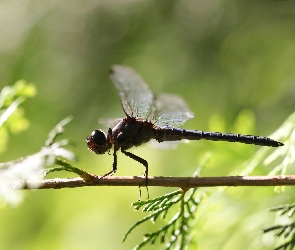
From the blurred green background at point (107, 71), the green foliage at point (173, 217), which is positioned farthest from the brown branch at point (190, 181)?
the blurred green background at point (107, 71)

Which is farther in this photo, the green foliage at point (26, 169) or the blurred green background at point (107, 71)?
the blurred green background at point (107, 71)

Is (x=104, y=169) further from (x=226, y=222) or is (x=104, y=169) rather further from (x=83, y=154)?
(x=226, y=222)

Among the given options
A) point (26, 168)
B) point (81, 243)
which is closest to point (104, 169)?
point (81, 243)

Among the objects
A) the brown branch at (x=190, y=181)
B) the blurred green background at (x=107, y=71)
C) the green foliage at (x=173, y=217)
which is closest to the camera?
the brown branch at (x=190, y=181)

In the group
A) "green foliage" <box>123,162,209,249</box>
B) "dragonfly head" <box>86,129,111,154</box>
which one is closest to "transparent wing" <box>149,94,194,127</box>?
"dragonfly head" <box>86,129,111,154</box>

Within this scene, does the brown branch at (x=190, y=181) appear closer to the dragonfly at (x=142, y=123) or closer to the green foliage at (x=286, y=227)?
the green foliage at (x=286, y=227)

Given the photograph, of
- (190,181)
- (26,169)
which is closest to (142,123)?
(190,181)

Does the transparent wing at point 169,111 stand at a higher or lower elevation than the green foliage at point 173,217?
higher
